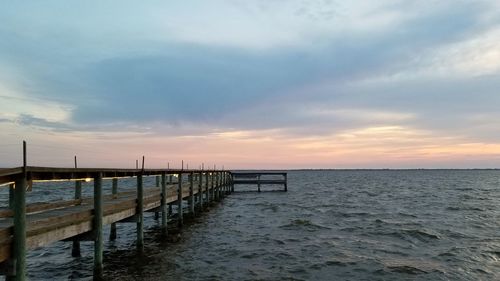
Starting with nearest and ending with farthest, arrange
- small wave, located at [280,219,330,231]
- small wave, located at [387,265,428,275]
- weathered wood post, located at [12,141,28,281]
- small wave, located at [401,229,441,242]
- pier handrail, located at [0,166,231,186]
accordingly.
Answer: pier handrail, located at [0,166,231,186]
weathered wood post, located at [12,141,28,281]
small wave, located at [387,265,428,275]
small wave, located at [401,229,441,242]
small wave, located at [280,219,330,231]

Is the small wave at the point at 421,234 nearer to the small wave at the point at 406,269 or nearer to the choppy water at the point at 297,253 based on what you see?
the choppy water at the point at 297,253

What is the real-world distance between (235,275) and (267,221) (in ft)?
37.3

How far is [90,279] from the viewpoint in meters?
10.8

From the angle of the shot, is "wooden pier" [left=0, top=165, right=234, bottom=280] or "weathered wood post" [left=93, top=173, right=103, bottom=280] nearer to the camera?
"wooden pier" [left=0, top=165, right=234, bottom=280]

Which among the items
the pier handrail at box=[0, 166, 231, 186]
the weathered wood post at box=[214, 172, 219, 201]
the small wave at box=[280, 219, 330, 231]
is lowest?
the small wave at box=[280, 219, 330, 231]

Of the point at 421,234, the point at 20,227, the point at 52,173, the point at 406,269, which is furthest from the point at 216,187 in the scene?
the point at 20,227

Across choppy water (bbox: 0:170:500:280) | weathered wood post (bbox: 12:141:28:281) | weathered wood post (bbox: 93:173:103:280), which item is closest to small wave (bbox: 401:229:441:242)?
choppy water (bbox: 0:170:500:280)

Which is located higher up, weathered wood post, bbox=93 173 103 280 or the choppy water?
weathered wood post, bbox=93 173 103 280

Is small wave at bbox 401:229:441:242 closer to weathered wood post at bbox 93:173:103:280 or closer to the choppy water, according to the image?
the choppy water

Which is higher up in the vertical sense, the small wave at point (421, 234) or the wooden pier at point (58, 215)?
the wooden pier at point (58, 215)

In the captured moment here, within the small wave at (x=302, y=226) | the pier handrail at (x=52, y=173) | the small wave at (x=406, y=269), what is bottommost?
the small wave at (x=406, y=269)

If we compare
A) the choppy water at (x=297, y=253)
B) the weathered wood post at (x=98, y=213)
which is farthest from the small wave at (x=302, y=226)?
the weathered wood post at (x=98, y=213)

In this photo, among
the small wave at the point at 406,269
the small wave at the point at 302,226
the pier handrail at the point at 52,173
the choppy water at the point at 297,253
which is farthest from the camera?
the small wave at the point at 302,226

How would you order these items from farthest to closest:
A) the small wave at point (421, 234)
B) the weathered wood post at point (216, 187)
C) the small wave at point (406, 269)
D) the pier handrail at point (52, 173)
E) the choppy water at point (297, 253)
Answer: the weathered wood post at point (216, 187)
the small wave at point (421, 234)
the small wave at point (406, 269)
the choppy water at point (297, 253)
the pier handrail at point (52, 173)
